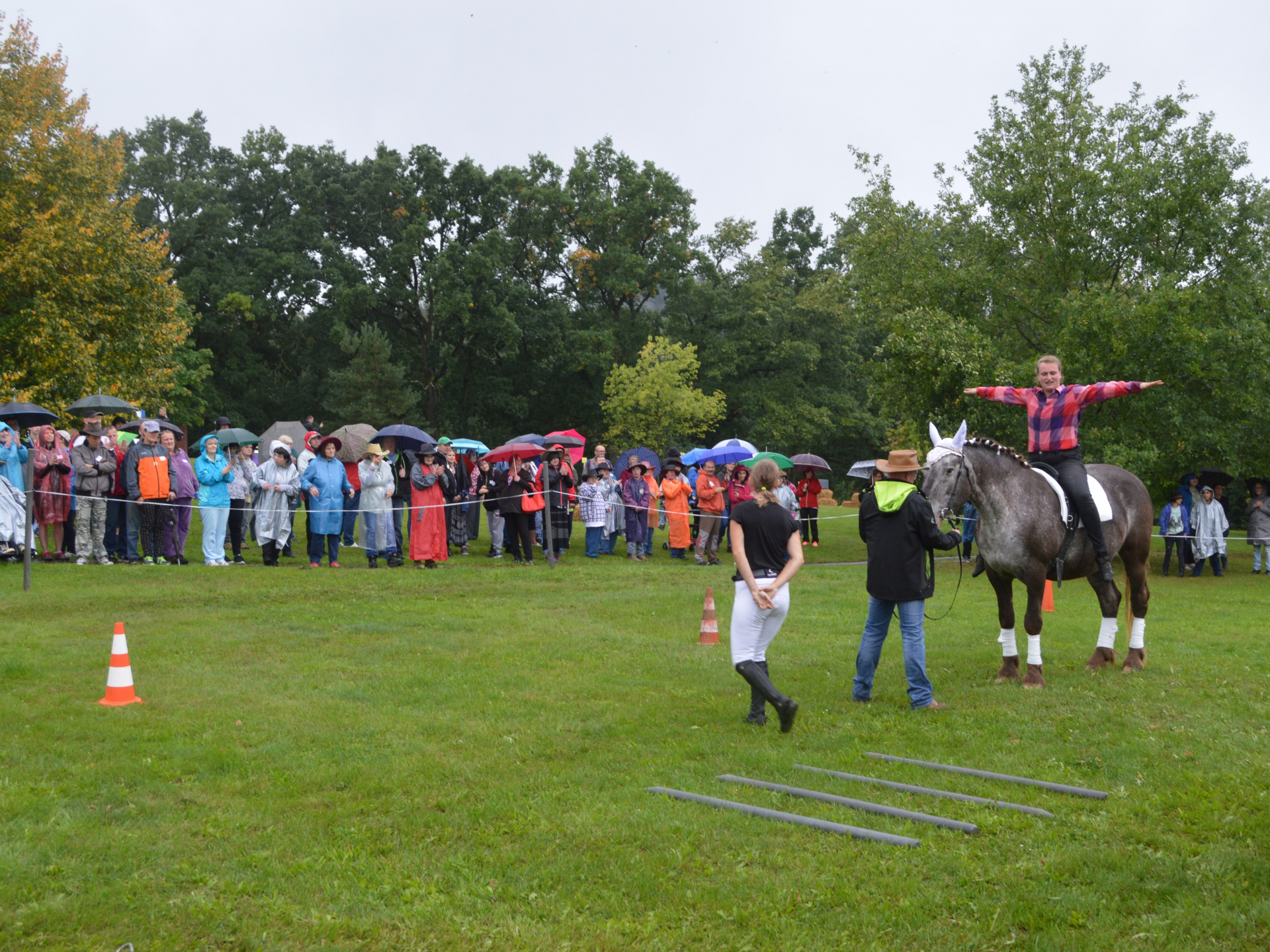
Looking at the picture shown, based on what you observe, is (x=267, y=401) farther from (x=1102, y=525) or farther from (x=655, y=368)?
(x=1102, y=525)

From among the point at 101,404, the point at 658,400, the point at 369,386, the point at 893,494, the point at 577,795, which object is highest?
the point at 369,386

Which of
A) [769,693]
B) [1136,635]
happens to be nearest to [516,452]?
[1136,635]

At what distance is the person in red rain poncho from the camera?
61.3 ft

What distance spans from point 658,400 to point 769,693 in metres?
41.1

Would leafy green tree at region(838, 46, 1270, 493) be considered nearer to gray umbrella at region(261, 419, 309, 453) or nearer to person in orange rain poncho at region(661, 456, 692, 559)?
person in orange rain poncho at region(661, 456, 692, 559)

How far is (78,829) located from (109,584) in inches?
397

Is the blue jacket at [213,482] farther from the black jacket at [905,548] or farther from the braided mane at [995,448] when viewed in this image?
the braided mane at [995,448]

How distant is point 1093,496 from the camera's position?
32.8ft

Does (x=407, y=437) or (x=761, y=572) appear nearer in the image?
(x=761, y=572)

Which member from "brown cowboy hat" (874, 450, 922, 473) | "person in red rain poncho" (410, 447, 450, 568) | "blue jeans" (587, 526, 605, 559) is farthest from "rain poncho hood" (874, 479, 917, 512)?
"blue jeans" (587, 526, 605, 559)

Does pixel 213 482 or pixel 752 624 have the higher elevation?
pixel 213 482

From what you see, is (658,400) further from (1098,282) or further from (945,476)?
(945,476)

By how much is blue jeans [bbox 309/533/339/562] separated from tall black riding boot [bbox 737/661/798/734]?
11.9 m

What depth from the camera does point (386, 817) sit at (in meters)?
5.82
